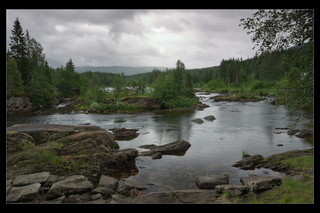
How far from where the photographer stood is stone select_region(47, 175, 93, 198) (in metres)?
8.34

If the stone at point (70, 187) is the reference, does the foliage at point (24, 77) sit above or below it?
above

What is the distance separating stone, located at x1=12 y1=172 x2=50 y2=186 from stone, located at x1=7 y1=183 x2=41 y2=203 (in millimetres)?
373

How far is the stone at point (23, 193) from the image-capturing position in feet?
24.8

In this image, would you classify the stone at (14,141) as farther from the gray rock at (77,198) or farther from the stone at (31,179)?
the gray rock at (77,198)

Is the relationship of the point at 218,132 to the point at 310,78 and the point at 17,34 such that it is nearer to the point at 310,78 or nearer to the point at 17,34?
the point at 310,78

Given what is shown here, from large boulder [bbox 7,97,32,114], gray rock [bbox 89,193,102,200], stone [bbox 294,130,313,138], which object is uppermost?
large boulder [bbox 7,97,32,114]

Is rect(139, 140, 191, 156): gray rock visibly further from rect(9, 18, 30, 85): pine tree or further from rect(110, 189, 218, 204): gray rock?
rect(9, 18, 30, 85): pine tree

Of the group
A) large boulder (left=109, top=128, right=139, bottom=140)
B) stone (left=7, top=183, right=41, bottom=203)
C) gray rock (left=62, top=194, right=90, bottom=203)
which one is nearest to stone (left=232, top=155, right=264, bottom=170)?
gray rock (left=62, top=194, right=90, bottom=203)

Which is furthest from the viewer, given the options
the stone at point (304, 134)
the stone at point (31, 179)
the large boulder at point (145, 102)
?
the large boulder at point (145, 102)

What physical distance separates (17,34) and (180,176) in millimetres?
61889

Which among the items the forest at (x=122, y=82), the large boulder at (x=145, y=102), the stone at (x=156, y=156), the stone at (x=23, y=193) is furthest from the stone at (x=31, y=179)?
the large boulder at (x=145, y=102)

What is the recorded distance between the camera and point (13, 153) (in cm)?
1133

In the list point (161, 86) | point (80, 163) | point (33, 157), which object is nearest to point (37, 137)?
point (33, 157)

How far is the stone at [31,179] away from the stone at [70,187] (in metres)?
0.85
